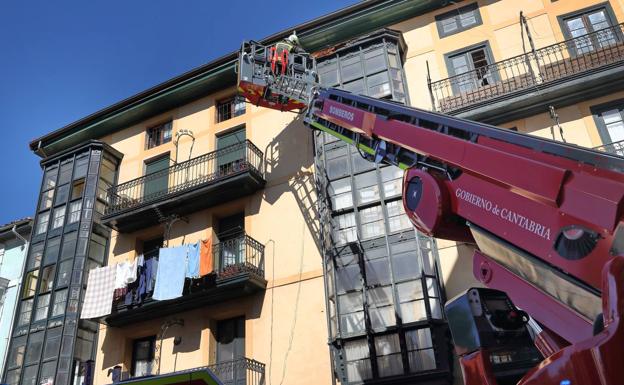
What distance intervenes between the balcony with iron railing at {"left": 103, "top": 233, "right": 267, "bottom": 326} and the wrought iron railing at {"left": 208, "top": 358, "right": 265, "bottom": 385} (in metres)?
1.97

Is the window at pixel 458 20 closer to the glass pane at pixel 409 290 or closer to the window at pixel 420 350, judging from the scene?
the glass pane at pixel 409 290

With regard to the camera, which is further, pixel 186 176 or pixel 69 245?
pixel 69 245

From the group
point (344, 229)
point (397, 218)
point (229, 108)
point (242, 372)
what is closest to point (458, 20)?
point (397, 218)

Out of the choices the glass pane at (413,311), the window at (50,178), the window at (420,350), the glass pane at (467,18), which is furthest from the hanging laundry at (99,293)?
the glass pane at (467,18)

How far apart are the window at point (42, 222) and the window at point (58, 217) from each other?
1.12 ft

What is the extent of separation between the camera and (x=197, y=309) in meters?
16.5

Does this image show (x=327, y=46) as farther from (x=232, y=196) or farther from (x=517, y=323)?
(x=517, y=323)

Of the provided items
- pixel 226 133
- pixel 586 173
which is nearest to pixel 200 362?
pixel 226 133

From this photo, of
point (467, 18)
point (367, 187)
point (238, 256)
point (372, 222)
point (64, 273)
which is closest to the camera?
point (372, 222)

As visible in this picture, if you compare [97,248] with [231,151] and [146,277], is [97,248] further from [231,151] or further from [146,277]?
[231,151]

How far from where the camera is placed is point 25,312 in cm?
1891

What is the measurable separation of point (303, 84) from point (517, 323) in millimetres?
8710

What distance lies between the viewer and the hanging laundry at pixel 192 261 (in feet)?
52.0

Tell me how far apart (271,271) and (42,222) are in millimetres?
10196
